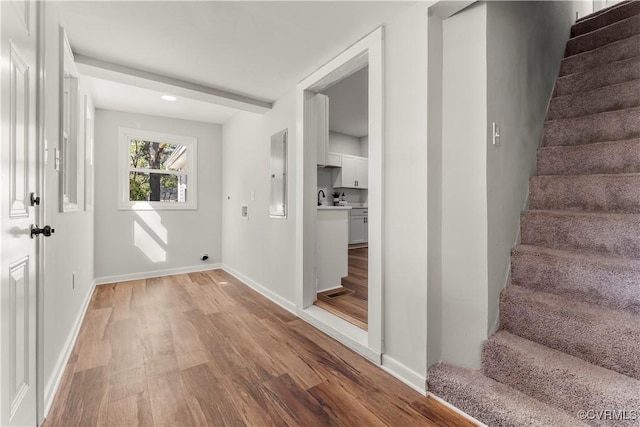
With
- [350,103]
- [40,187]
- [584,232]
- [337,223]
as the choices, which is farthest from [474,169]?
[350,103]

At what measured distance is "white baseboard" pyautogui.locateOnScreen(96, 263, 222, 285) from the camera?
12.8 ft

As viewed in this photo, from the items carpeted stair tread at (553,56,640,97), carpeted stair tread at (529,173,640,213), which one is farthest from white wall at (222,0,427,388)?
carpeted stair tread at (553,56,640,97)

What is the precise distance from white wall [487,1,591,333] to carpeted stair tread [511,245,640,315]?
10 cm

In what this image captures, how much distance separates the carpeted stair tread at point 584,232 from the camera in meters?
1.56

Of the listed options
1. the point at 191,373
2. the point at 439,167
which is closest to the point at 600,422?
the point at 439,167

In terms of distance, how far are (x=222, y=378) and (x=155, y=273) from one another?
3.08 meters

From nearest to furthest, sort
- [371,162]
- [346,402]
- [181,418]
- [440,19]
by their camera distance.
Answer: [181,418]
[346,402]
[440,19]
[371,162]

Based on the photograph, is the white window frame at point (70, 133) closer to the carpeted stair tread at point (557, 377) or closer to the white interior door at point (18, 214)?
the white interior door at point (18, 214)

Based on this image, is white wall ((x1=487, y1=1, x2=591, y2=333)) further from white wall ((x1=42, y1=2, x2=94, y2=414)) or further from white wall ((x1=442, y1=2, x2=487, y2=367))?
white wall ((x1=42, y1=2, x2=94, y2=414))

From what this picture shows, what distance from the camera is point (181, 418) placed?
1.46 meters

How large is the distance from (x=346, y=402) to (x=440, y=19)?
232 centimetres

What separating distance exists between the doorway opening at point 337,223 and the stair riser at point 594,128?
1.39 metres

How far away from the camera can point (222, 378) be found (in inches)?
70.4

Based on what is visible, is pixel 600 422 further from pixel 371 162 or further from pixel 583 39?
pixel 583 39
